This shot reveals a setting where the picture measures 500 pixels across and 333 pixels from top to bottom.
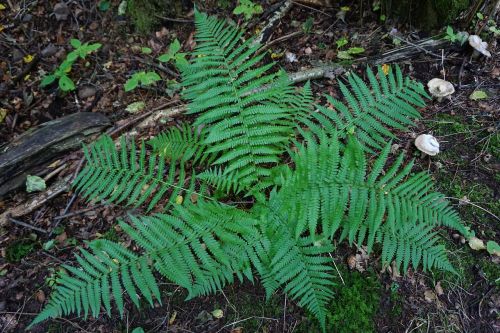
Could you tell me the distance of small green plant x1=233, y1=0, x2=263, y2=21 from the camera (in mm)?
4735

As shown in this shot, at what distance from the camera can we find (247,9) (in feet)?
15.7

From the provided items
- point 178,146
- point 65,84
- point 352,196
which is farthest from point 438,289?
point 65,84

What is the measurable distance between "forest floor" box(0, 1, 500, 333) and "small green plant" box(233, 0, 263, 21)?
0.15 metres

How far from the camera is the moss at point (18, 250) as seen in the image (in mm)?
3523

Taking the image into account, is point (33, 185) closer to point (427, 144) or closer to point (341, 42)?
point (341, 42)

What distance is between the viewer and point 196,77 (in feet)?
11.5

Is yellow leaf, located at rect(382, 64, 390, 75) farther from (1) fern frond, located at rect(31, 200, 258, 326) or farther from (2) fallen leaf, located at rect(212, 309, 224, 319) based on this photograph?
(2) fallen leaf, located at rect(212, 309, 224, 319)

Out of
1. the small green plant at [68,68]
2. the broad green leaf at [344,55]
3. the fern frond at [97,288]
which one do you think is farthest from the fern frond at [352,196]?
the small green plant at [68,68]

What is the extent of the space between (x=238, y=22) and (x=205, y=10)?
0.56 metres

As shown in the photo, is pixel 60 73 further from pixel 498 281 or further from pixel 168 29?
pixel 498 281

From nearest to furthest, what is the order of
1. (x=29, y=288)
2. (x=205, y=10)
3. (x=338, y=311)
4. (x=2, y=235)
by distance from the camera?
1. (x=338, y=311)
2. (x=29, y=288)
3. (x=2, y=235)
4. (x=205, y=10)

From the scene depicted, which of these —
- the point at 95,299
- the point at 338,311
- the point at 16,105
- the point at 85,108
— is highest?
the point at 16,105

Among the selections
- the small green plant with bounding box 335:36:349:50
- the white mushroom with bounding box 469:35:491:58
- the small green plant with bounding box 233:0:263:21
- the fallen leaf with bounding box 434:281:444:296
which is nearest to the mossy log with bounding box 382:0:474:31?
the white mushroom with bounding box 469:35:491:58

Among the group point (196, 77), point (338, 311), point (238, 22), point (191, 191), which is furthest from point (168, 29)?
point (338, 311)
